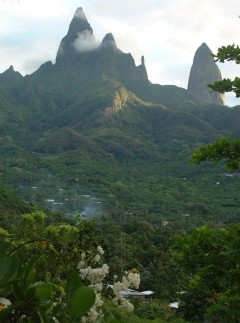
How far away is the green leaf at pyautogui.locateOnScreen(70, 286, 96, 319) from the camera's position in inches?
70.4

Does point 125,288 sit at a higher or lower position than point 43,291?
lower

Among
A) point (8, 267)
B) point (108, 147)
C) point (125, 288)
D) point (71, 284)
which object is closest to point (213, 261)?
point (125, 288)

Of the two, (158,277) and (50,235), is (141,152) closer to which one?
(158,277)

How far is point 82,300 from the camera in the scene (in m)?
1.81

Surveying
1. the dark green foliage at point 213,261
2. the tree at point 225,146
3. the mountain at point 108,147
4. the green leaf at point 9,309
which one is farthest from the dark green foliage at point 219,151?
the mountain at point 108,147

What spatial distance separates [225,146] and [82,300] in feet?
16.2

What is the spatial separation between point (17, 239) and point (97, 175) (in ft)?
368

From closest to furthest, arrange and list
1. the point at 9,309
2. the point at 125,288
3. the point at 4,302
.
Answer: the point at 9,309 → the point at 4,302 → the point at 125,288

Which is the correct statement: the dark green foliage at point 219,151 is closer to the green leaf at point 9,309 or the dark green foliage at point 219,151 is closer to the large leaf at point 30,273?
the large leaf at point 30,273

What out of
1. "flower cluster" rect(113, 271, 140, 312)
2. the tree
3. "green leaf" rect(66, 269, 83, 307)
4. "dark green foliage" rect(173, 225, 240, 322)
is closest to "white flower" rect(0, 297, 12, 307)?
"green leaf" rect(66, 269, 83, 307)

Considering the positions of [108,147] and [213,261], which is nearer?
[213,261]

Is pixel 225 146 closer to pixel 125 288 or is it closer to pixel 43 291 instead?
pixel 125 288

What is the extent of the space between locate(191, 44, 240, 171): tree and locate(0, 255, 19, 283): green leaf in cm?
476

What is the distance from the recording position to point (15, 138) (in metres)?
163
